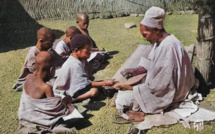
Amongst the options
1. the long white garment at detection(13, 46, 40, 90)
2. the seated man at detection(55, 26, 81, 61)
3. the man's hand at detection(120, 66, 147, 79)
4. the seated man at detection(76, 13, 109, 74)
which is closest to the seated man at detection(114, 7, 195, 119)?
the man's hand at detection(120, 66, 147, 79)

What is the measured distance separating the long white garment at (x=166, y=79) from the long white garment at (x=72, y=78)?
1.01 metres

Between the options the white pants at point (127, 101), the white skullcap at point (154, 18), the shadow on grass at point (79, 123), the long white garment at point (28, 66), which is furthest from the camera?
the long white garment at point (28, 66)

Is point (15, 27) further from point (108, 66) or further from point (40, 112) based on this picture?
point (40, 112)

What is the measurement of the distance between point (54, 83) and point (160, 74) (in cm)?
195

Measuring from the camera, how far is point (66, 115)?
616 cm

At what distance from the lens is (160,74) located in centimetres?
627

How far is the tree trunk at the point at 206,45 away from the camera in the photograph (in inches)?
272

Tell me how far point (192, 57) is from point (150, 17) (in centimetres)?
191

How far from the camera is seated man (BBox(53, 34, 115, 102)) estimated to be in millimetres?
6779

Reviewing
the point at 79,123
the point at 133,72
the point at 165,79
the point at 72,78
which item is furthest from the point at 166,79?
the point at 72,78

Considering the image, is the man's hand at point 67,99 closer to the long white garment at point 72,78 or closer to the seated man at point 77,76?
the seated man at point 77,76

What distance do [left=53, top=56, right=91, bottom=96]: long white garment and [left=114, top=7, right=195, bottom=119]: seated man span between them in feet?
2.61

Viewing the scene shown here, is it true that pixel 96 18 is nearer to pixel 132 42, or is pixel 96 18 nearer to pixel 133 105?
pixel 132 42

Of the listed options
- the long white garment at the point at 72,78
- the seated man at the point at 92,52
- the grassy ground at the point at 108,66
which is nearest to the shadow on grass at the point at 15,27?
the grassy ground at the point at 108,66
